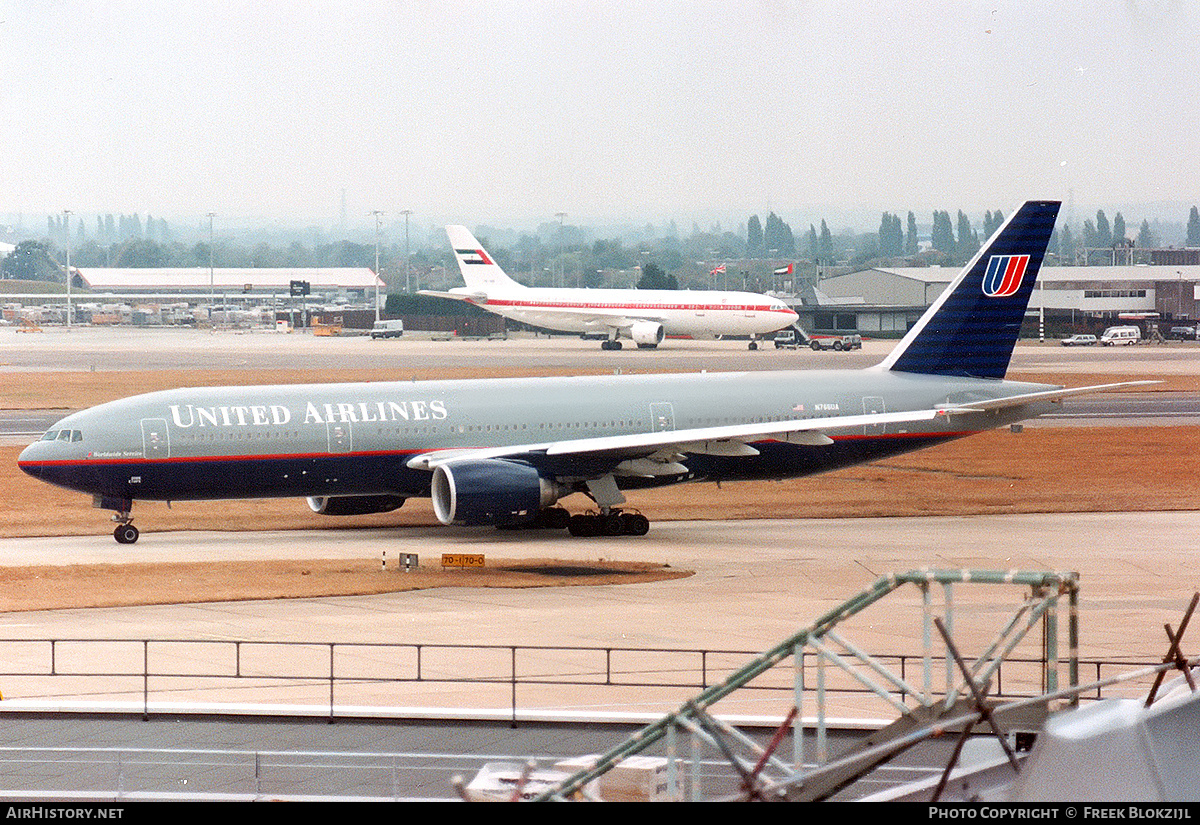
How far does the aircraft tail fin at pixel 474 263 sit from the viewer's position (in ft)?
335

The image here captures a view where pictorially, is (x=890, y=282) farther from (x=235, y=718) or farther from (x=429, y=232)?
(x=235, y=718)

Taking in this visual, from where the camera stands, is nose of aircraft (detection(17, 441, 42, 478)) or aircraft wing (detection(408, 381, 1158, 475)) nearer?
nose of aircraft (detection(17, 441, 42, 478))

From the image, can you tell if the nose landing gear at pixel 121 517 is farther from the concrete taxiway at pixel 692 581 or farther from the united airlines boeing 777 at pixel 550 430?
the concrete taxiway at pixel 692 581

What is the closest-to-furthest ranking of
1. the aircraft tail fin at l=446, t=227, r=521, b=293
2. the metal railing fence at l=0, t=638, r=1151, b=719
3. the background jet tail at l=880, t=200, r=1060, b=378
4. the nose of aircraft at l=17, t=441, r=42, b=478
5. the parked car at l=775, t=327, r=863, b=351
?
the metal railing fence at l=0, t=638, r=1151, b=719 → the nose of aircraft at l=17, t=441, r=42, b=478 → the background jet tail at l=880, t=200, r=1060, b=378 → the parked car at l=775, t=327, r=863, b=351 → the aircraft tail fin at l=446, t=227, r=521, b=293

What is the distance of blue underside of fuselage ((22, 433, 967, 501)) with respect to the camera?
41.4 metres

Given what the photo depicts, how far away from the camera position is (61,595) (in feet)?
115

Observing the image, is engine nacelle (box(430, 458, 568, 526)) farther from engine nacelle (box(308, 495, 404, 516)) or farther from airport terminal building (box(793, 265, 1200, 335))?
airport terminal building (box(793, 265, 1200, 335))

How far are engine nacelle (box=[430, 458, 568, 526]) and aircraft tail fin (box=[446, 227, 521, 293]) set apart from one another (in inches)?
2428

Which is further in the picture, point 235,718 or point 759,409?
point 759,409

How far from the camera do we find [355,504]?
152 ft

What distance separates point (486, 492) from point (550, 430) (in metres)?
5.23

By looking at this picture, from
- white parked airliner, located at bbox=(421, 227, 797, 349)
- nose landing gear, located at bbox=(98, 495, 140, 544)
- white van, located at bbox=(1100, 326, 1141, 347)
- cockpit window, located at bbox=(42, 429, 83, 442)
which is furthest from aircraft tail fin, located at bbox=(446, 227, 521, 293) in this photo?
cockpit window, located at bbox=(42, 429, 83, 442)

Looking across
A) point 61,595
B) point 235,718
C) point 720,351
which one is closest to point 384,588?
point 61,595

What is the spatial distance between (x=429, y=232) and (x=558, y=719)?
86794 mm
